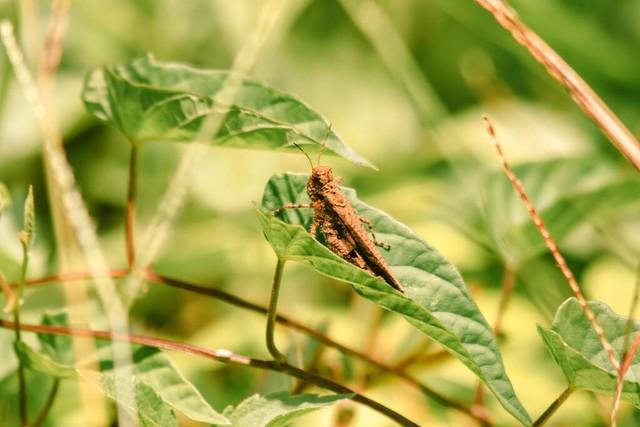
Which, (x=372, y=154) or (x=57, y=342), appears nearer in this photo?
(x=57, y=342)

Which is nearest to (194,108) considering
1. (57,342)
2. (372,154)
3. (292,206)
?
(292,206)

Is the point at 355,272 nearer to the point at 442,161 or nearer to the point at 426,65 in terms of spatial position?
the point at 442,161

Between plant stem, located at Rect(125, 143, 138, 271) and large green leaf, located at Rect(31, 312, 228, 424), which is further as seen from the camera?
plant stem, located at Rect(125, 143, 138, 271)

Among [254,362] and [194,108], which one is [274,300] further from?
[194,108]

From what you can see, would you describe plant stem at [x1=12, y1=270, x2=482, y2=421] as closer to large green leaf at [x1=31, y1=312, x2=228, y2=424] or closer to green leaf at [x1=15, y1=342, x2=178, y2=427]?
large green leaf at [x1=31, y1=312, x2=228, y2=424]

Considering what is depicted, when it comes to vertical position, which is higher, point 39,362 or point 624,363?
point 39,362

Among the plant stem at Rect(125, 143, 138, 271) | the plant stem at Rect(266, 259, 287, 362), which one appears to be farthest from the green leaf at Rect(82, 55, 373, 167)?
the plant stem at Rect(266, 259, 287, 362)
